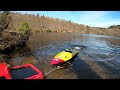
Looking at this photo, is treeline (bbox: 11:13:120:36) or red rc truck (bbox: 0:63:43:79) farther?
treeline (bbox: 11:13:120:36)

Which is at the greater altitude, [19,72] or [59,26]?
[59,26]

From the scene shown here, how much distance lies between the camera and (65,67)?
17.9 meters

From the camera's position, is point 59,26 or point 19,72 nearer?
point 19,72

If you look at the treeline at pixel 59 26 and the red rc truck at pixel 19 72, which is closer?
the red rc truck at pixel 19 72
